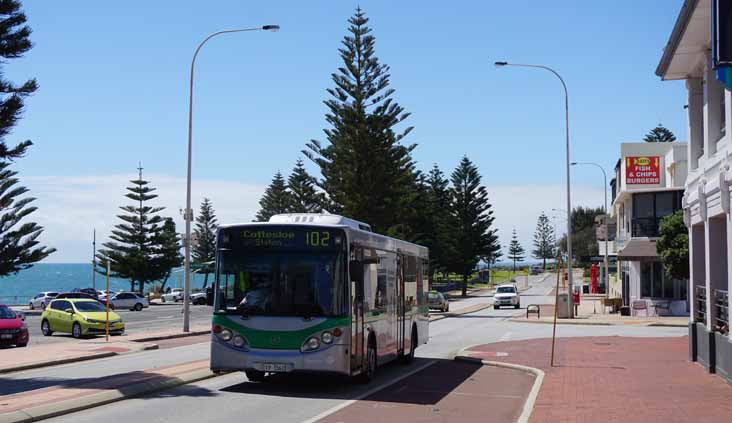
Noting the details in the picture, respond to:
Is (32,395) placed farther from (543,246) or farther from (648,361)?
(543,246)

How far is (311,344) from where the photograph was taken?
1452cm

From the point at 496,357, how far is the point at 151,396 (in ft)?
32.9

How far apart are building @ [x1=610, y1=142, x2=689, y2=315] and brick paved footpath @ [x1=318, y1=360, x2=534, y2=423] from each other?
29803mm

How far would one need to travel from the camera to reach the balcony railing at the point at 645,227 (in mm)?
51125

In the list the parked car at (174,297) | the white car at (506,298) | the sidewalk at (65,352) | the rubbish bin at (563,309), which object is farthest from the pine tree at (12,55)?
the parked car at (174,297)

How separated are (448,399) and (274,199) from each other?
86.5 meters

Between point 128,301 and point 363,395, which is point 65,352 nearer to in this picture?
point 363,395

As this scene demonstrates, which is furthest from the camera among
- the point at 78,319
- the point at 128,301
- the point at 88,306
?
→ the point at 128,301

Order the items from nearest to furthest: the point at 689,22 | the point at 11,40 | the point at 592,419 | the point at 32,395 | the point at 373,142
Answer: the point at 592,419
the point at 32,395
the point at 689,22
the point at 11,40
the point at 373,142

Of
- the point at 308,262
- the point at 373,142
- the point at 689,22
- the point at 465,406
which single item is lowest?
the point at 465,406

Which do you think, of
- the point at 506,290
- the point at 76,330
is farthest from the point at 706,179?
the point at 506,290

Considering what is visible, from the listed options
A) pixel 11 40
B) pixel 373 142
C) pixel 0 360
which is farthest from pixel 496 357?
pixel 373 142

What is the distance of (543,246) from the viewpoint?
647ft

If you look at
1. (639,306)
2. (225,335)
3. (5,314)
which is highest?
(225,335)
